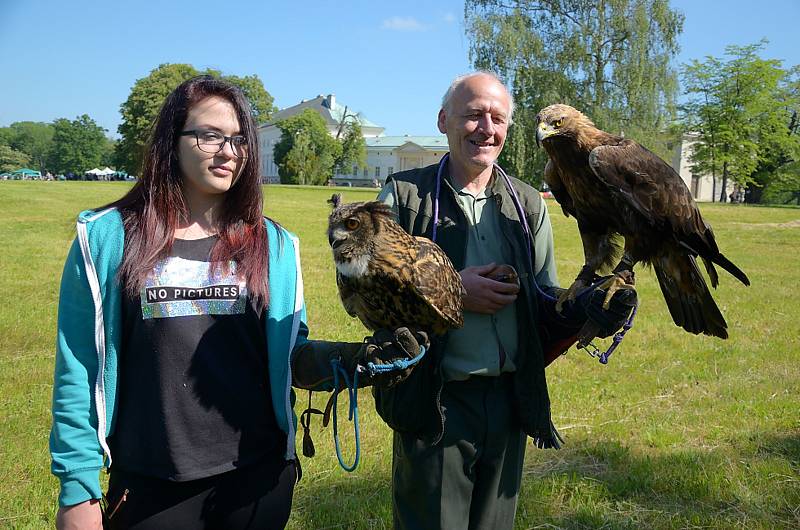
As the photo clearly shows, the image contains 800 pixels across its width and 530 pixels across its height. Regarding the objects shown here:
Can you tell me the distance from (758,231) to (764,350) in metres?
16.7

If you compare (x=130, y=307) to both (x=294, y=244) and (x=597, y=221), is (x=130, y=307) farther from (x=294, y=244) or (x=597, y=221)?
(x=597, y=221)

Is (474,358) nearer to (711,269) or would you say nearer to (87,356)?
(87,356)

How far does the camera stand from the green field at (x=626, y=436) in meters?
3.47

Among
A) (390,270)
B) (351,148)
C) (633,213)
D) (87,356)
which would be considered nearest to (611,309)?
(633,213)

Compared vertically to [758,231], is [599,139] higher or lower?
higher

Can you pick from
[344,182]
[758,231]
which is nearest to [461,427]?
[758,231]

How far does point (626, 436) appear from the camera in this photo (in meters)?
4.48

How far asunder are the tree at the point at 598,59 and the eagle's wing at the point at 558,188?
70.1ft

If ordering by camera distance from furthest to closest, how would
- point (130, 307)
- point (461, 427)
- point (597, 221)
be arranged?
1. point (597, 221)
2. point (461, 427)
3. point (130, 307)

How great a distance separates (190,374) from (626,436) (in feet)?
12.1

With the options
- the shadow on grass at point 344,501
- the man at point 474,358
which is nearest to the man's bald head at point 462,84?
the man at point 474,358

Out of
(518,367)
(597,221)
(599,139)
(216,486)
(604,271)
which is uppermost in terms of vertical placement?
(599,139)

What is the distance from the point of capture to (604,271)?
309cm

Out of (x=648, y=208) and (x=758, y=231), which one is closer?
(x=648, y=208)
